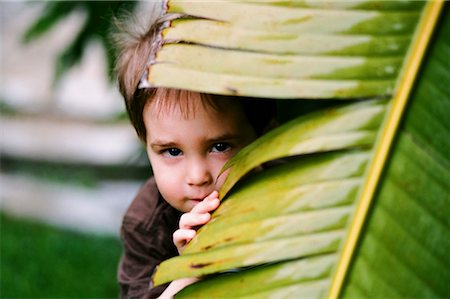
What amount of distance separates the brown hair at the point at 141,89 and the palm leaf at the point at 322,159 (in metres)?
0.42

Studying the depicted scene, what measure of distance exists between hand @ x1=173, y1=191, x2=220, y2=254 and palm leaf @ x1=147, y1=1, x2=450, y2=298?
0.21 meters

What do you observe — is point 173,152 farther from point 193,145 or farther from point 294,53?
point 294,53

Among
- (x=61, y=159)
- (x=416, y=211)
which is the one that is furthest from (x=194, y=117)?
(x=61, y=159)

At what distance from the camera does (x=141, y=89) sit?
141 centimetres

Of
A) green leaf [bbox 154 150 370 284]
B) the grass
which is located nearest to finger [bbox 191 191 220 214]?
green leaf [bbox 154 150 370 284]

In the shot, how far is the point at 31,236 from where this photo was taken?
5.42 metres

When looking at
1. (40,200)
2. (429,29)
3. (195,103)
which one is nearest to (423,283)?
(429,29)

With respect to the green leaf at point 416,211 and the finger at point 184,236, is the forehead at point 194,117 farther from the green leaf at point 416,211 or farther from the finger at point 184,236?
the green leaf at point 416,211

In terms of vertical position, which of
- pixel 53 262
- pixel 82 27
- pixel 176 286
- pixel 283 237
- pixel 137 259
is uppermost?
pixel 283 237

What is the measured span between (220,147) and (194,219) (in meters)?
0.24

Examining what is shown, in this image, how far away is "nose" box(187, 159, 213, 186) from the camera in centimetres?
134

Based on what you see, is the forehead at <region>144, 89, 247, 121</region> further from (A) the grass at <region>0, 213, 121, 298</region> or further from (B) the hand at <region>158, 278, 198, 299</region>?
(A) the grass at <region>0, 213, 121, 298</region>

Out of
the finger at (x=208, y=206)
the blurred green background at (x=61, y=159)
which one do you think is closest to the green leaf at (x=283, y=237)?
the finger at (x=208, y=206)

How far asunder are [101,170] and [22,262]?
1759 mm
